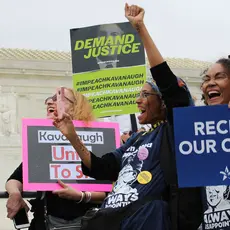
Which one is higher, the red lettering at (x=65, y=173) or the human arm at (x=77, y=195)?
the red lettering at (x=65, y=173)

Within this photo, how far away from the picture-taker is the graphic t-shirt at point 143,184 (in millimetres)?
2676

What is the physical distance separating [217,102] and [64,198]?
3.64ft

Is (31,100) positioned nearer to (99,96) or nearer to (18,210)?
(99,96)

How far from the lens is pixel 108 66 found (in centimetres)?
523

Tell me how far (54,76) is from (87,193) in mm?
16386

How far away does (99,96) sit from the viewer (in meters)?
5.12

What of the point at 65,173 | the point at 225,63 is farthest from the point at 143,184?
the point at 65,173

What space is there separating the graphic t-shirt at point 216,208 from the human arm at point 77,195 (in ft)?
3.16

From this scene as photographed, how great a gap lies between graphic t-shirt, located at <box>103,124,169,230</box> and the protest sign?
7.29ft

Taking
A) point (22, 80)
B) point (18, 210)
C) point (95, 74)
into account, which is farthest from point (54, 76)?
point (18, 210)

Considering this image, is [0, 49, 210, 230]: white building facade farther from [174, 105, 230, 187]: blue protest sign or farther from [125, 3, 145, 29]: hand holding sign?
[174, 105, 230, 187]: blue protest sign

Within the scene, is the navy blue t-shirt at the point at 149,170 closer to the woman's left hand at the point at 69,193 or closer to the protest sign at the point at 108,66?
the woman's left hand at the point at 69,193

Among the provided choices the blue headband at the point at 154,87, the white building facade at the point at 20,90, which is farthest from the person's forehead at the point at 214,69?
the white building facade at the point at 20,90

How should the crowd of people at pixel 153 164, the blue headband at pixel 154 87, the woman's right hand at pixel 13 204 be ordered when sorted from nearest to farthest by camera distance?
the crowd of people at pixel 153 164
the blue headband at pixel 154 87
the woman's right hand at pixel 13 204
